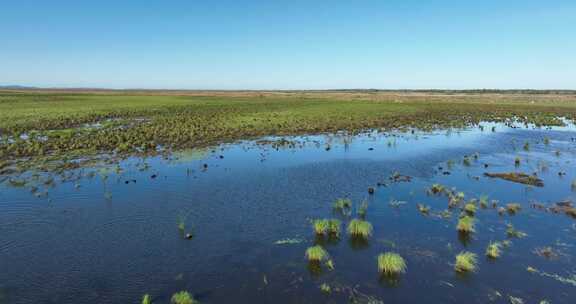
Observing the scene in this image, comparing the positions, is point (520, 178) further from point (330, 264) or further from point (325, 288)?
point (325, 288)

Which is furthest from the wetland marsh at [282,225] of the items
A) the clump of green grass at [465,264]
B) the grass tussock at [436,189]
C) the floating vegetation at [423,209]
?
the floating vegetation at [423,209]

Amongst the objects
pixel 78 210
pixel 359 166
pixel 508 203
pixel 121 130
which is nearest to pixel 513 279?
pixel 508 203

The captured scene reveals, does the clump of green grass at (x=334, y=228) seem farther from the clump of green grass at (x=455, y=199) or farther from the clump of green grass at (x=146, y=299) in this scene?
the clump of green grass at (x=146, y=299)

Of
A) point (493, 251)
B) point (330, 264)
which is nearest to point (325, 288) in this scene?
point (330, 264)

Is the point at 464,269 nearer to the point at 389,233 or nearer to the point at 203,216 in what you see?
the point at 389,233

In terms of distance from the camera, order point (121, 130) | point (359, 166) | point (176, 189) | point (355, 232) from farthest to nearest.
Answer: point (121, 130) → point (359, 166) → point (176, 189) → point (355, 232)

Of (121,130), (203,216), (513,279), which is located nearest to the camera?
(513,279)

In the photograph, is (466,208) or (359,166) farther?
(359,166)
